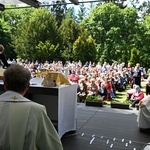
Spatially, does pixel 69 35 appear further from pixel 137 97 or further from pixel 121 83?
pixel 137 97

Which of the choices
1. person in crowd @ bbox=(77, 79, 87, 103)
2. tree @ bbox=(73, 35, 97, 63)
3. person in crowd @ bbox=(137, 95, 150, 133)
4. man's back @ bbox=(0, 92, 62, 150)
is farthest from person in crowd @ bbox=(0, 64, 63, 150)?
tree @ bbox=(73, 35, 97, 63)

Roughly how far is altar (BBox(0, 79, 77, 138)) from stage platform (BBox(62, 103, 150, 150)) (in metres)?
0.24

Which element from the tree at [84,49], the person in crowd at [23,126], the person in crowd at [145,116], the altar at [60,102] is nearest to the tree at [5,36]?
the tree at [84,49]

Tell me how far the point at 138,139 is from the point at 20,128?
10.7 ft

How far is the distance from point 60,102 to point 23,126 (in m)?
2.40

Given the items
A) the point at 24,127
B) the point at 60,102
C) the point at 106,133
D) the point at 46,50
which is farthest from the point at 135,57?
the point at 24,127

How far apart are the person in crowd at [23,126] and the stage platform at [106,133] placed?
2398mm

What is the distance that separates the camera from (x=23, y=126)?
4.28 ft

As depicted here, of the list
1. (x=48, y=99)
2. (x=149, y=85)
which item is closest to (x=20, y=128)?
(x=48, y=99)

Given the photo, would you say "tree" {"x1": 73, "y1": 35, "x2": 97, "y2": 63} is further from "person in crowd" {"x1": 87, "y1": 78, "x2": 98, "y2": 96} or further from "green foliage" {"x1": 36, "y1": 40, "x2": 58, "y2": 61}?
"person in crowd" {"x1": 87, "y1": 78, "x2": 98, "y2": 96}

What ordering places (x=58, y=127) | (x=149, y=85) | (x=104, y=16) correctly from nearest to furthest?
(x=58, y=127)
(x=149, y=85)
(x=104, y=16)

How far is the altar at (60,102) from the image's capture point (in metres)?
3.72

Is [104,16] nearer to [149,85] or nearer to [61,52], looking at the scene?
[61,52]

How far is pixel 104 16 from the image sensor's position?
86.1 ft
